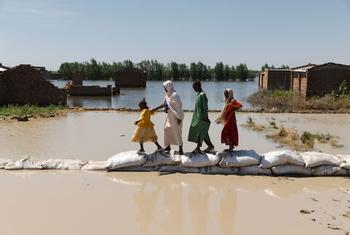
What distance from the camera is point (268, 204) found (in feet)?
17.5

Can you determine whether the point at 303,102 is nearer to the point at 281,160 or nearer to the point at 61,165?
the point at 281,160

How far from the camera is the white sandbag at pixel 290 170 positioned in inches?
266

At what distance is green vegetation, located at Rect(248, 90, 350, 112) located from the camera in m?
19.9

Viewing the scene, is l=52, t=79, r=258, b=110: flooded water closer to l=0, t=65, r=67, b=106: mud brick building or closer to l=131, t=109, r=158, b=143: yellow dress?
l=0, t=65, r=67, b=106: mud brick building

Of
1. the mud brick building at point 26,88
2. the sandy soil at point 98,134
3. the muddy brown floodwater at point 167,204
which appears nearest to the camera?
the muddy brown floodwater at point 167,204

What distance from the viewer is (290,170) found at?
22.2ft

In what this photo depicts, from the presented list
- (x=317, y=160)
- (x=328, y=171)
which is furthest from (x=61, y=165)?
(x=328, y=171)

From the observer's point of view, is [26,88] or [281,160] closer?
[281,160]

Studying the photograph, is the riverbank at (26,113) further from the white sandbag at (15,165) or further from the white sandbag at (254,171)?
the white sandbag at (254,171)

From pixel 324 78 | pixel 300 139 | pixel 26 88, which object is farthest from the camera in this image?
pixel 324 78

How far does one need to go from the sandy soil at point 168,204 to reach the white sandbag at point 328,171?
0.64ft

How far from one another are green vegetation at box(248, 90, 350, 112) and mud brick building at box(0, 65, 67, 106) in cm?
1031

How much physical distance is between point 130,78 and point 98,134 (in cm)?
3798

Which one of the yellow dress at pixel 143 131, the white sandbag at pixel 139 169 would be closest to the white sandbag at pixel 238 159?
the white sandbag at pixel 139 169
